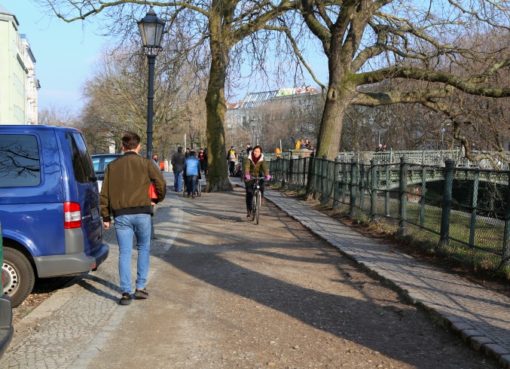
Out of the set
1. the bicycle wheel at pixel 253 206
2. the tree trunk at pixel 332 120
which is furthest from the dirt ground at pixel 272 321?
the tree trunk at pixel 332 120

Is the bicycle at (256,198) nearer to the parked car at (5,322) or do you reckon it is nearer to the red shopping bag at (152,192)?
the red shopping bag at (152,192)

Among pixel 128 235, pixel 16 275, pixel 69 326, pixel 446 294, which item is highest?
pixel 128 235

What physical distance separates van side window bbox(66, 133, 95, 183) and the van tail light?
13.4 inches

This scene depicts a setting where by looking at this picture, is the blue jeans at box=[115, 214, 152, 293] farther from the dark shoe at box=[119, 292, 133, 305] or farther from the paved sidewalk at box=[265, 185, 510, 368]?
the paved sidewalk at box=[265, 185, 510, 368]

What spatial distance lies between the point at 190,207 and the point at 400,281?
10.2 metres

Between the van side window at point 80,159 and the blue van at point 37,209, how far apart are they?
0.35 ft

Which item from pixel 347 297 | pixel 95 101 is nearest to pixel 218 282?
pixel 347 297

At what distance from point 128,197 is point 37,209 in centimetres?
95

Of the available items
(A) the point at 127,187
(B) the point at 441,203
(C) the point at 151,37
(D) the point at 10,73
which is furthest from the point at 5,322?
(D) the point at 10,73

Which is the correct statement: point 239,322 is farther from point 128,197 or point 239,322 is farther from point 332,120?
point 332,120

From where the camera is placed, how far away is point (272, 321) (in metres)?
5.58

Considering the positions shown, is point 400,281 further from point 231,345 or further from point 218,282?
point 231,345

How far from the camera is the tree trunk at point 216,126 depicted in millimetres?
22141

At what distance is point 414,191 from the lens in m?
10.7
